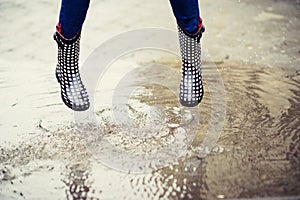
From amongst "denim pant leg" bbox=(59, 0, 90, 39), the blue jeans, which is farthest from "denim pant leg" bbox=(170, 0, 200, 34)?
"denim pant leg" bbox=(59, 0, 90, 39)

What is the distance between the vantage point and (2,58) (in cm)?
262

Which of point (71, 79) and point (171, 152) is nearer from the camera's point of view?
point (171, 152)

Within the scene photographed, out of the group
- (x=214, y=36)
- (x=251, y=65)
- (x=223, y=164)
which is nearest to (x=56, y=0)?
(x=214, y=36)

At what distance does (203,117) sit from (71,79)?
596mm

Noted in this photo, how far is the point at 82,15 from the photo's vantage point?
1.82 m

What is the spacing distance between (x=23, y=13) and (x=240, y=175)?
2.24 m

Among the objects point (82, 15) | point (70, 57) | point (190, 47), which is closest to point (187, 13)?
point (190, 47)

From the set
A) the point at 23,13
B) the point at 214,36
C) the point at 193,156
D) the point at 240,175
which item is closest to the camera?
the point at 240,175

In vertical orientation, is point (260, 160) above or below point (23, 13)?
above

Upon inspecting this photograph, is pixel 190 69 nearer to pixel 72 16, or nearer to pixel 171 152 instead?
pixel 171 152

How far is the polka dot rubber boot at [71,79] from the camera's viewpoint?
1.97 m

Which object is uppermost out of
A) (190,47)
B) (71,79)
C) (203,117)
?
(190,47)

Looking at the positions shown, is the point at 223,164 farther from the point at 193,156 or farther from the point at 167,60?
the point at 167,60

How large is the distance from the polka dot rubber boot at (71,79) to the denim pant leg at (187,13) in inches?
17.4
